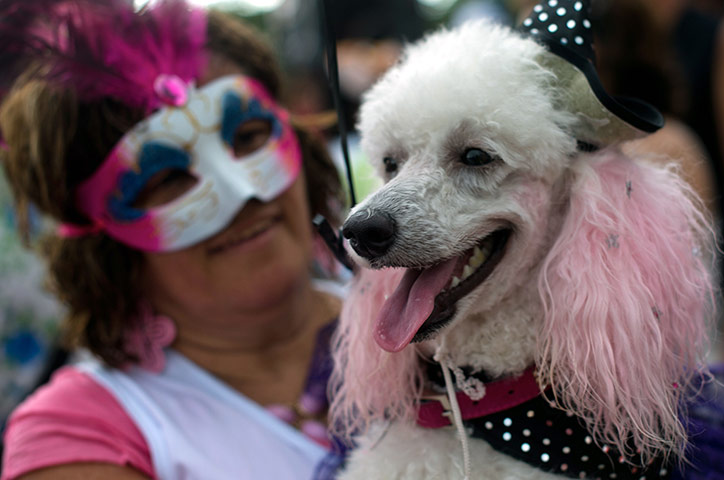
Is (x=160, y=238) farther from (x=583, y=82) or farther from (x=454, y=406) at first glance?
(x=583, y=82)

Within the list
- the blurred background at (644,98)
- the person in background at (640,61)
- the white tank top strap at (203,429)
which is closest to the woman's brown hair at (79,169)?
the white tank top strap at (203,429)

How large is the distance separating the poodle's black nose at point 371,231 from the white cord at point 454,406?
0.20 m

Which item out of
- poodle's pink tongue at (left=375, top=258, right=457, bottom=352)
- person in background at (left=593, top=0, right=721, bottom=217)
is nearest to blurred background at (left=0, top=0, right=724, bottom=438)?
person in background at (left=593, top=0, right=721, bottom=217)

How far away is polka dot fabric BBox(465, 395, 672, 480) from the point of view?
0.86 meters

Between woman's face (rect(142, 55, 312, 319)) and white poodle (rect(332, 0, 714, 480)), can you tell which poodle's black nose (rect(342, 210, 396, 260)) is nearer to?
Result: white poodle (rect(332, 0, 714, 480))

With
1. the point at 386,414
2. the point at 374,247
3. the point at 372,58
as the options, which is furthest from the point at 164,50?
the point at 372,58

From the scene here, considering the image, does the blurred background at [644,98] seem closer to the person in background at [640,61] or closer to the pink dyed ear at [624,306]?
the person in background at [640,61]

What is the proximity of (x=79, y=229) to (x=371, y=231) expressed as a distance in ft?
2.86

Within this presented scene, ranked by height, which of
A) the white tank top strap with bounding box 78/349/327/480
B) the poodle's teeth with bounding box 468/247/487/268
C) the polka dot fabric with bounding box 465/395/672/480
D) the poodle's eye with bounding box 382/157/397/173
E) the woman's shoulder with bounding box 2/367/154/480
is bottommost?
the white tank top strap with bounding box 78/349/327/480

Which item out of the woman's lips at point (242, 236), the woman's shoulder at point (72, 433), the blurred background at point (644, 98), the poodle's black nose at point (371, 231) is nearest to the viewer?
the poodle's black nose at point (371, 231)

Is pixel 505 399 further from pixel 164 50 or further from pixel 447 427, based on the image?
pixel 164 50

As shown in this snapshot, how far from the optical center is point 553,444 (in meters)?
0.86

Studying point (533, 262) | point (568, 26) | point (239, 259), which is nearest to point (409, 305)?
point (533, 262)

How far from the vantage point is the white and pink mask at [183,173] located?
4.11 ft
